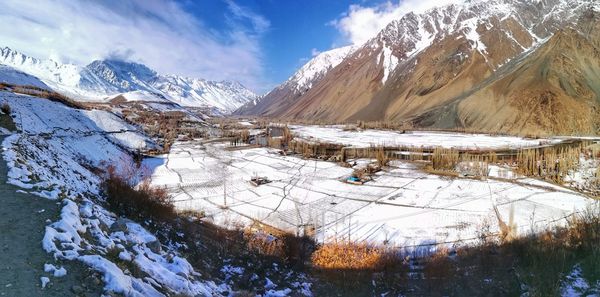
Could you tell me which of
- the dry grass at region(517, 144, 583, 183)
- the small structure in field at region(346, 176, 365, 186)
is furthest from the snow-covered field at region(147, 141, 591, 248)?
the dry grass at region(517, 144, 583, 183)

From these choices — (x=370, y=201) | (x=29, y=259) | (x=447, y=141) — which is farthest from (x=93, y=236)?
(x=447, y=141)

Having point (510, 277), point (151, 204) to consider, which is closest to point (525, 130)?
point (510, 277)

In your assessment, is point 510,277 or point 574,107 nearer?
point 510,277

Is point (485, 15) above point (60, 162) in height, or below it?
above

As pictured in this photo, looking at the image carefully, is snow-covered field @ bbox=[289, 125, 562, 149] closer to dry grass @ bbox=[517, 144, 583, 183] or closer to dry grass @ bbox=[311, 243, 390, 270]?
dry grass @ bbox=[517, 144, 583, 183]

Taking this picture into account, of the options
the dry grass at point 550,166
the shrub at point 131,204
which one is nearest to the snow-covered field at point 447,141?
the dry grass at point 550,166

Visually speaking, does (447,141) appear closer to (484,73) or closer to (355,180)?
(355,180)

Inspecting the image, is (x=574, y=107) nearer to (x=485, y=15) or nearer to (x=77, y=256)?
(x=485, y=15)
